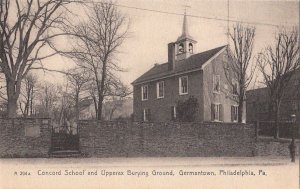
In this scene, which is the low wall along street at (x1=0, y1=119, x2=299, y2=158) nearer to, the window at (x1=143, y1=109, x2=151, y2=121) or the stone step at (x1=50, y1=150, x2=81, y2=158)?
the stone step at (x1=50, y1=150, x2=81, y2=158)

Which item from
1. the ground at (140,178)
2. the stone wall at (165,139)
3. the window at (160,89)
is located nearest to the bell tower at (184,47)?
the window at (160,89)

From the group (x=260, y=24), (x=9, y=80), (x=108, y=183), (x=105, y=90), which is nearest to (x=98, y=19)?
(x=105, y=90)

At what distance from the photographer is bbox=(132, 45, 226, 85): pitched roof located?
25587mm

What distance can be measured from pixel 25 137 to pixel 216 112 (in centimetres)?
1370

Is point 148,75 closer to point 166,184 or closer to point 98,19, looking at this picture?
point 98,19

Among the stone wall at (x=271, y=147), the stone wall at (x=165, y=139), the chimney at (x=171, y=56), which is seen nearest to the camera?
the stone wall at (x=165, y=139)

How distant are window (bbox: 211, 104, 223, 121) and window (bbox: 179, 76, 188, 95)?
7.33ft

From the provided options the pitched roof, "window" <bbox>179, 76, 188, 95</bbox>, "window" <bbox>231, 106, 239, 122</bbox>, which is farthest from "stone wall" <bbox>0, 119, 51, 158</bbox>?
"window" <bbox>231, 106, 239, 122</bbox>

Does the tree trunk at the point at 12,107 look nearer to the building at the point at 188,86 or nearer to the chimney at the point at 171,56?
the building at the point at 188,86

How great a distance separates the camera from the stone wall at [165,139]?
15.7 meters

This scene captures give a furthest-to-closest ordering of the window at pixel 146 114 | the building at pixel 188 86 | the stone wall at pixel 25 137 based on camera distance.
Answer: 1. the window at pixel 146 114
2. the building at pixel 188 86
3. the stone wall at pixel 25 137

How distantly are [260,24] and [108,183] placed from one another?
26.4ft

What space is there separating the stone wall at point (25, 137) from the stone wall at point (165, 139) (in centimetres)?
142

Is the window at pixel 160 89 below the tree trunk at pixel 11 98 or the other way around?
the other way around
